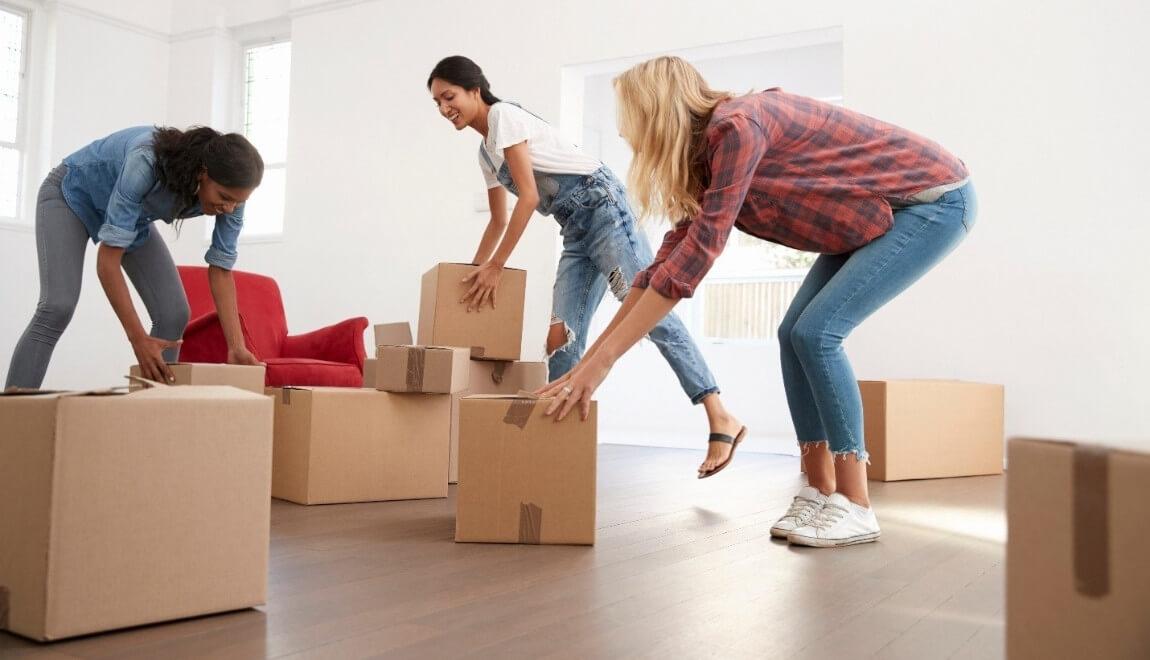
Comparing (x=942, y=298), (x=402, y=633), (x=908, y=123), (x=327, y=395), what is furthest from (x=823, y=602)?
(x=908, y=123)

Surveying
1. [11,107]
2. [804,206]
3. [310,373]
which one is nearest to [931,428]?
[804,206]

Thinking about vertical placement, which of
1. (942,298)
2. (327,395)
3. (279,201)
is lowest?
(327,395)

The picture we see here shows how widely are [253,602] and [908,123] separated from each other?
11.9 ft

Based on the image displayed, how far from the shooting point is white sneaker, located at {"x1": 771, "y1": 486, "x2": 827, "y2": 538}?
2023mm

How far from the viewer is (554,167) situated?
106 inches

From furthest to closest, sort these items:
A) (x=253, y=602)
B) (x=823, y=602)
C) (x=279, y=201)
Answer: (x=279, y=201), (x=823, y=602), (x=253, y=602)

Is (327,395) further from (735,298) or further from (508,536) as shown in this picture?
(735,298)

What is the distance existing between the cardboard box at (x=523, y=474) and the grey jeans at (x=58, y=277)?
1.14m

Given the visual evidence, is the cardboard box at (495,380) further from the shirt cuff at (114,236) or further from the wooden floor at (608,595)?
the shirt cuff at (114,236)

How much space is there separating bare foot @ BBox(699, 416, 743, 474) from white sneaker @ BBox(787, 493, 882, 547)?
62 centimetres

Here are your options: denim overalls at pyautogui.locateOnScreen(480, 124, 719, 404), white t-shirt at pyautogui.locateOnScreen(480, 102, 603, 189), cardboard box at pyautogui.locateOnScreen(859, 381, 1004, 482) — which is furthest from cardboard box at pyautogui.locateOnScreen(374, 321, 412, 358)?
cardboard box at pyautogui.locateOnScreen(859, 381, 1004, 482)

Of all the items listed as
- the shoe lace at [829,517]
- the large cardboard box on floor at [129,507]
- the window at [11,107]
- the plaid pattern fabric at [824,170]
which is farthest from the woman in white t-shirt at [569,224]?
the window at [11,107]

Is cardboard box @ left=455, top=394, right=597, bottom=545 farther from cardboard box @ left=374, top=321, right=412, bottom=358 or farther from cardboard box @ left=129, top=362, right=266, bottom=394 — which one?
cardboard box @ left=374, top=321, right=412, bottom=358

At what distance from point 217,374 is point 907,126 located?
310 centimetres
